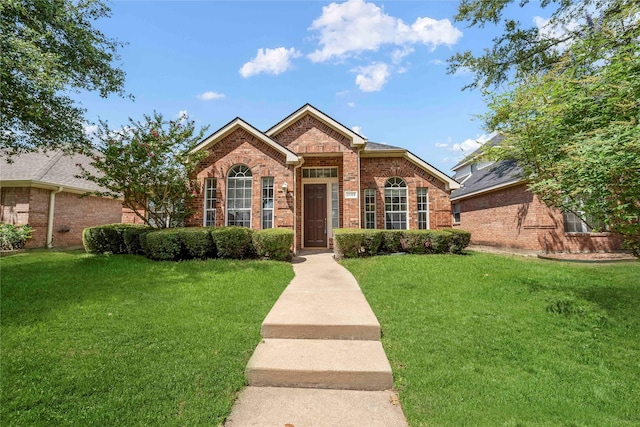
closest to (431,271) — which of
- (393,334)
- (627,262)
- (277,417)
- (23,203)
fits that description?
(393,334)

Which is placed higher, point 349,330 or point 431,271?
point 431,271

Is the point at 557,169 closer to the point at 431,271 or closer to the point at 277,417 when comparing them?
the point at 431,271

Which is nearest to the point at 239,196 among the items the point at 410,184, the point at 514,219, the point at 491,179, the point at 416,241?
the point at 416,241

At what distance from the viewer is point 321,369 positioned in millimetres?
3289

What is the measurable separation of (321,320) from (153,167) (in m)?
8.46

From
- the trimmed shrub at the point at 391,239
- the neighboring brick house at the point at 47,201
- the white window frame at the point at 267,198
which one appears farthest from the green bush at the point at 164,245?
the neighboring brick house at the point at 47,201

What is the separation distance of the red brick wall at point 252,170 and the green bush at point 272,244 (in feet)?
5.48

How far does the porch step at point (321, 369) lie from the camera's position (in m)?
3.24

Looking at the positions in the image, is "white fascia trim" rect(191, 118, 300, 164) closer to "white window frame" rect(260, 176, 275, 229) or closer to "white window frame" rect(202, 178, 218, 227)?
"white window frame" rect(260, 176, 275, 229)

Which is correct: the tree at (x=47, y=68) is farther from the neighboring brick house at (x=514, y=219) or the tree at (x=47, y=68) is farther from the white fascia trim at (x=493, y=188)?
the white fascia trim at (x=493, y=188)

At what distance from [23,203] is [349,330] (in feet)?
54.5

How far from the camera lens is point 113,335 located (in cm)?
386

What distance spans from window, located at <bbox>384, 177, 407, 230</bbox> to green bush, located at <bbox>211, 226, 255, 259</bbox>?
6.16 metres

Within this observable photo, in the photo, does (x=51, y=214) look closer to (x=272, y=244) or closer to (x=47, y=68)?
(x=47, y=68)
